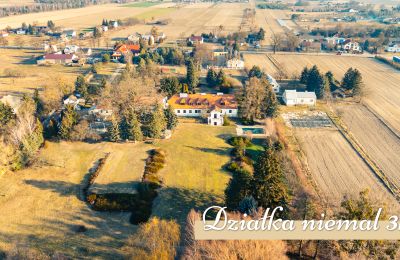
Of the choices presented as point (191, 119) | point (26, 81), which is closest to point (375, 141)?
point (191, 119)

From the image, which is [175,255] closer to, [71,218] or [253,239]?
[253,239]

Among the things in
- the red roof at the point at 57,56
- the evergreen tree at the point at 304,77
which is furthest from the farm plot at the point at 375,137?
the red roof at the point at 57,56

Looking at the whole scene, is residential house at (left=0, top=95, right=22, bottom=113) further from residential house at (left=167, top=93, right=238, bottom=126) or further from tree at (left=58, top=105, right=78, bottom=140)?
residential house at (left=167, top=93, right=238, bottom=126)

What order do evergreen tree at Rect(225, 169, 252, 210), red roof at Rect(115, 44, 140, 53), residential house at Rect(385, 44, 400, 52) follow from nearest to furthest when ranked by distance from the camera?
1. evergreen tree at Rect(225, 169, 252, 210)
2. red roof at Rect(115, 44, 140, 53)
3. residential house at Rect(385, 44, 400, 52)

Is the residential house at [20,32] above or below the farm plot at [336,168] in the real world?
above

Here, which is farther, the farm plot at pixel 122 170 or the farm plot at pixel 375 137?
the farm plot at pixel 375 137

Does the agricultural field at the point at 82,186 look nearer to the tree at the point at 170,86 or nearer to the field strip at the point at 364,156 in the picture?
the tree at the point at 170,86

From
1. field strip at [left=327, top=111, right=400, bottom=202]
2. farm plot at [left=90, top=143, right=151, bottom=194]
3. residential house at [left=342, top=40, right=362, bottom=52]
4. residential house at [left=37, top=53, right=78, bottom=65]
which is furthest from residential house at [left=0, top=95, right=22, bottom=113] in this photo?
residential house at [left=342, top=40, right=362, bottom=52]
